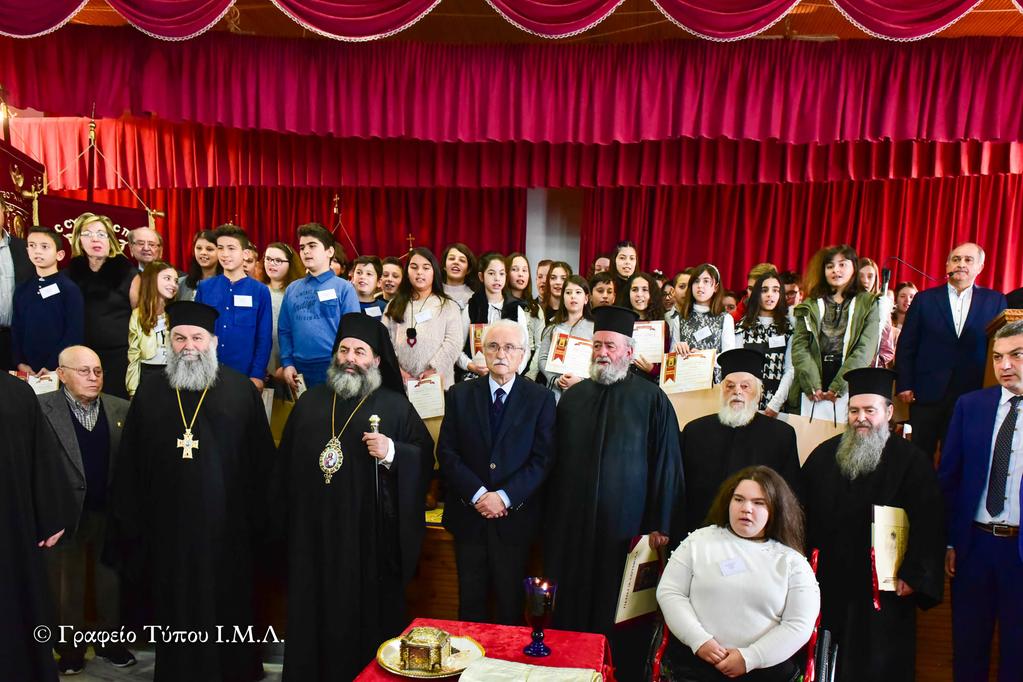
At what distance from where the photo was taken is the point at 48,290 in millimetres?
5035

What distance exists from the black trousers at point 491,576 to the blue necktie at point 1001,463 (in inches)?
85.3

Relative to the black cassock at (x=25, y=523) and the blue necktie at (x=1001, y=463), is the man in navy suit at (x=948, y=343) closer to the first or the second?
the blue necktie at (x=1001, y=463)

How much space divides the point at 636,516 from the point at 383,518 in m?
1.26

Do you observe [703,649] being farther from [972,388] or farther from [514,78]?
[514,78]

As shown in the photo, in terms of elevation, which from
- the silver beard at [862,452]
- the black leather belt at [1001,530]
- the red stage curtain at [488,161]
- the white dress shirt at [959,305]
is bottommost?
the black leather belt at [1001,530]

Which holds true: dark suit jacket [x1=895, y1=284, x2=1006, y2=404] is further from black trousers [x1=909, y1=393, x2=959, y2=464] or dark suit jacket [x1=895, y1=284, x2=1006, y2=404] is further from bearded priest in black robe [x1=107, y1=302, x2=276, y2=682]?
bearded priest in black robe [x1=107, y1=302, x2=276, y2=682]

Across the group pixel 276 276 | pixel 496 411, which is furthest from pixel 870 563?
pixel 276 276

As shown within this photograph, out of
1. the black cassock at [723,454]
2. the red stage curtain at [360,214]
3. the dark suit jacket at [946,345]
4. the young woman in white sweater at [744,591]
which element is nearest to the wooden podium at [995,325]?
the dark suit jacket at [946,345]

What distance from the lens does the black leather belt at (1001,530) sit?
3.46 metres

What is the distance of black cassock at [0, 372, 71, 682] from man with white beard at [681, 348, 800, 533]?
3051 millimetres

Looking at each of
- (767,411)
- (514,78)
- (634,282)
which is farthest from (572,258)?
(767,411)

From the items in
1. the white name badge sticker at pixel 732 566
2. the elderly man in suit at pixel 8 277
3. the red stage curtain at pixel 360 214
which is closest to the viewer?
the white name badge sticker at pixel 732 566

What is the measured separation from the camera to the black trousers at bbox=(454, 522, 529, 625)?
12.6ft

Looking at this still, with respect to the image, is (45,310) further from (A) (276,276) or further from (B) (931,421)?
(B) (931,421)
